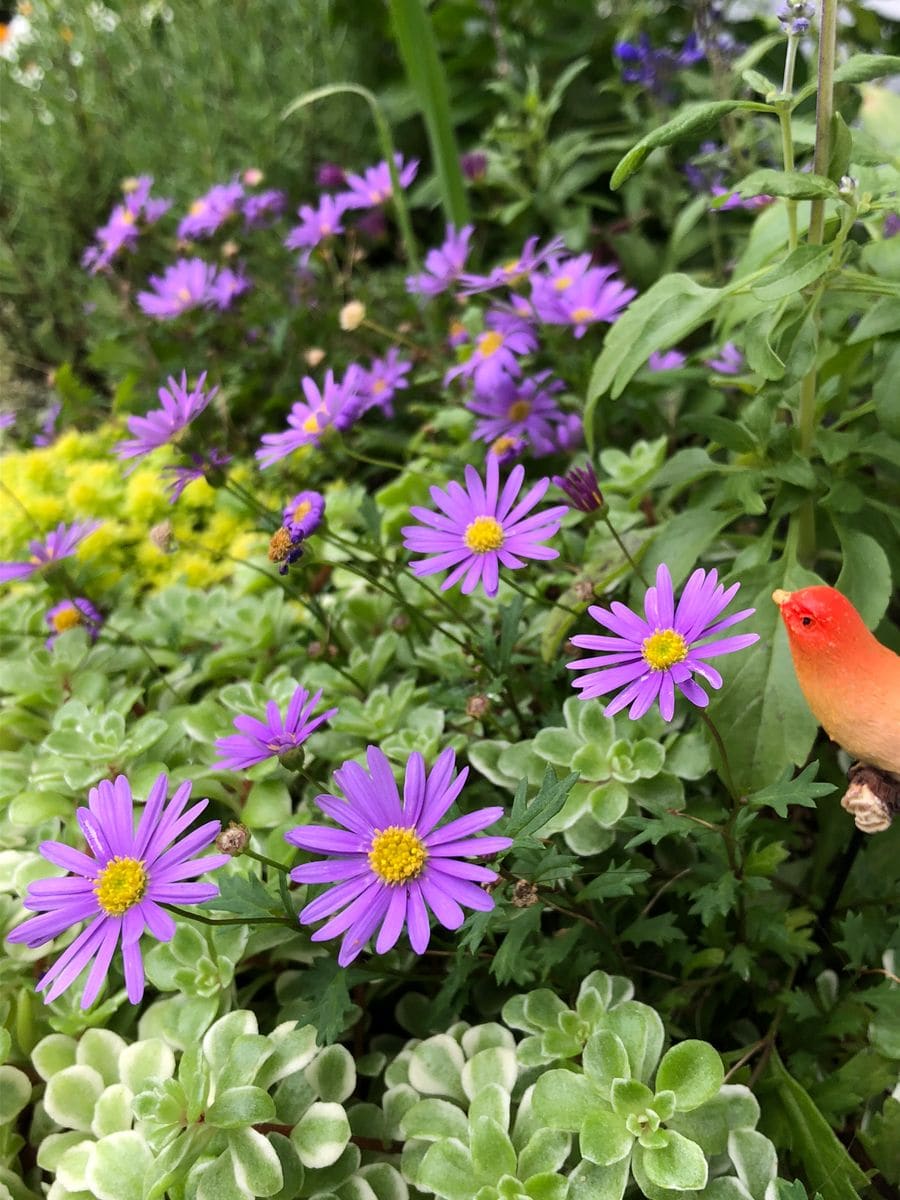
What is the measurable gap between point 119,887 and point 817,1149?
48cm

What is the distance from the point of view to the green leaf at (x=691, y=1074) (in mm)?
568

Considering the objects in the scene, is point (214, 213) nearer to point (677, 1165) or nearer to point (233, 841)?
point (233, 841)

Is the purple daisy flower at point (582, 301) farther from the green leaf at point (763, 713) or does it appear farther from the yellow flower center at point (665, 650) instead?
the yellow flower center at point (665, 650)

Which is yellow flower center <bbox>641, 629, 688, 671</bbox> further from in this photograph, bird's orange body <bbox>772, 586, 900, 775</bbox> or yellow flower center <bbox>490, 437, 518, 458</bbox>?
yellow flower center <bbox>490, 437, 518, 458</bbox>

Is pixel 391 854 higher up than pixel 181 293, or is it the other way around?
pixel 181 293

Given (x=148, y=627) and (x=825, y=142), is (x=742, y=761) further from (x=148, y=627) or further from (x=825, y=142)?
(x=148, y=627)

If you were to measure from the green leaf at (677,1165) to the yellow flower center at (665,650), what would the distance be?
0.29m

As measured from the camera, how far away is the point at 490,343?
1.12 m

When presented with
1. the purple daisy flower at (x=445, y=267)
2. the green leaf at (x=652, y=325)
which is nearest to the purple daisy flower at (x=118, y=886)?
the green leaf at (x=652, y=325)

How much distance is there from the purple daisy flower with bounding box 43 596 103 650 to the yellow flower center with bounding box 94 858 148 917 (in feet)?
1.71

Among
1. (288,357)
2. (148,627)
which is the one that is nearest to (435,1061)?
(148,627)

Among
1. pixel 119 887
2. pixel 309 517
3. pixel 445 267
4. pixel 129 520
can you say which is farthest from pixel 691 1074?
pixel 129 520

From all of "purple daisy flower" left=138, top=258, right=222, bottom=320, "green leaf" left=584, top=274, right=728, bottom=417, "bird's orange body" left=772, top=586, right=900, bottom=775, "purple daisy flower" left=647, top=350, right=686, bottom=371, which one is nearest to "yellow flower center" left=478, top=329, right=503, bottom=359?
"purple daisy flower" left=647, top=350, right=686, bottom=371

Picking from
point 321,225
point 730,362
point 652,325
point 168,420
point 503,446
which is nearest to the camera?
point 652,325
